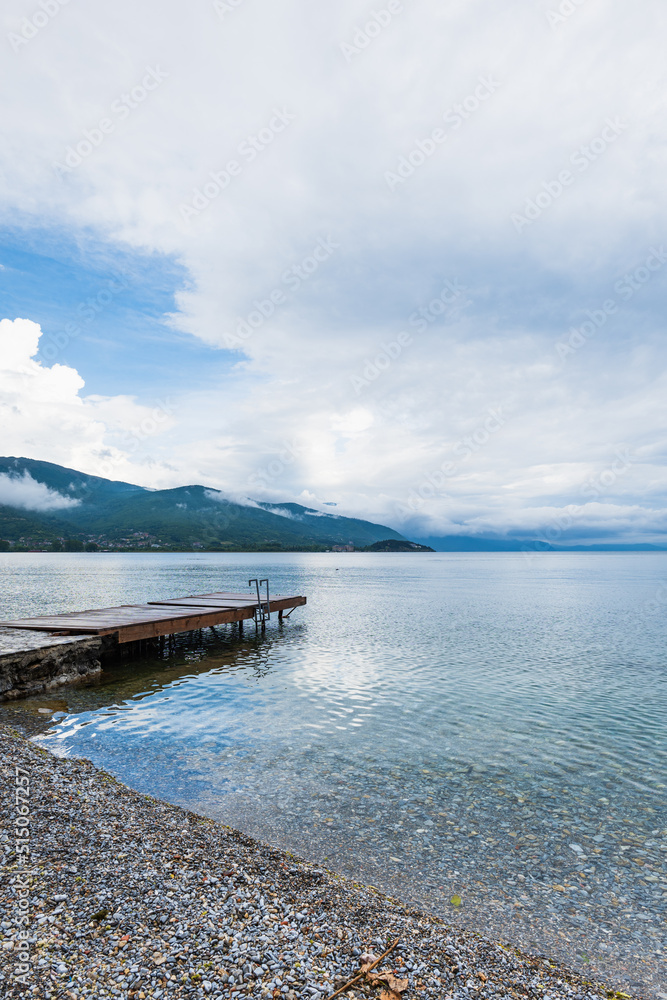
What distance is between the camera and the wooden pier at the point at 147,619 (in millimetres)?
25031

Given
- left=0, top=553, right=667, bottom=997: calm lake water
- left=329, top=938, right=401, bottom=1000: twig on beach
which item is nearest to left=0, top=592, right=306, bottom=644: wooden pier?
left=0, top=553, right=667, bottom=997: calm lake water

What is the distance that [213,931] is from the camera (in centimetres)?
659

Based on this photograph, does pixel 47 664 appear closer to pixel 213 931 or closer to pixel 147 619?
pixel 147 619

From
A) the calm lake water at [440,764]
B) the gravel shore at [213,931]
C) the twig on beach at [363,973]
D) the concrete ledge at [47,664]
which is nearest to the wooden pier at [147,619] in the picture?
the concrete ledge at [47,664]

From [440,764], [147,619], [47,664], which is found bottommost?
[440,764]

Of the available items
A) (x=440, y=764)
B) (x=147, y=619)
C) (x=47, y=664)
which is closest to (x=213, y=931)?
(x=440, y=764)

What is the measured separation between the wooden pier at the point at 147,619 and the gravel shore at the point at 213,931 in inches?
653

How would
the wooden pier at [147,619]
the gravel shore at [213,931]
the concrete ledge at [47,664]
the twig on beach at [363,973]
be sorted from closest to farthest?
1. the twig on beach at [363,973]
2. the gravel shore at [213,931]
3. the concrete ledge at [47,664]
4. the wooden pier at [147,619]

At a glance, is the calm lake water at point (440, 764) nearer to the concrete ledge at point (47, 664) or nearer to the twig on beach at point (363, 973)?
the concrete ledge at point (47, 664)

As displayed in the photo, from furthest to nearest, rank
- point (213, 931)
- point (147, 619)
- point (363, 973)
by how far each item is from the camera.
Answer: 1. point (147, 619)
2. point (213, 931)
3. point (363, 973)

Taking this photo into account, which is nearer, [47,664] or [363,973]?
[363,973]

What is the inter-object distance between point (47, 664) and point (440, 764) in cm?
1673

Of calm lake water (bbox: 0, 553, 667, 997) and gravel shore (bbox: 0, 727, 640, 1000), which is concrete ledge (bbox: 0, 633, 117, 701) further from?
gravel shore (bbox: 0, 727, 640, 1000)

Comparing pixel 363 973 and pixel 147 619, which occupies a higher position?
pixel 147 619
